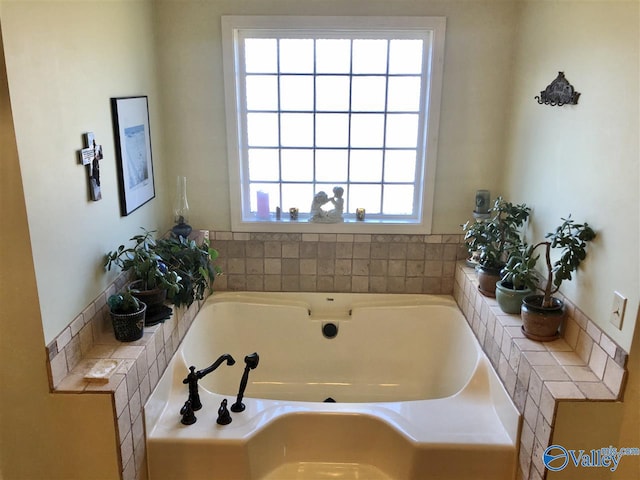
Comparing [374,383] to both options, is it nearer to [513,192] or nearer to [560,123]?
[513,192]

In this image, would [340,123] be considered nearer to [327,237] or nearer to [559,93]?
[327,237]

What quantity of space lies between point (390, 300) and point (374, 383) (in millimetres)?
498

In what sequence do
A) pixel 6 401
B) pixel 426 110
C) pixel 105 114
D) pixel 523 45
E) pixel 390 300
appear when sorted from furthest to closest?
1. pixel 390 300
2. pixel 426 110
3. pixel 523 45
4. pixel 105 114
5. pixel 6 401

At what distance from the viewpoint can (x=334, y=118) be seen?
3014 mm

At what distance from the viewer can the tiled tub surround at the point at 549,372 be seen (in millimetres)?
1716

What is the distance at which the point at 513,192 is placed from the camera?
278 centimetres

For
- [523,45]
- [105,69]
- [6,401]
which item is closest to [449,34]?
[523,45]

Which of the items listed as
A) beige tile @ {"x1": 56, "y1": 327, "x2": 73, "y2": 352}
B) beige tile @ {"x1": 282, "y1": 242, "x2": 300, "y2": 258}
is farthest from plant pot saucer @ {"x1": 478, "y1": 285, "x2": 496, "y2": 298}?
beige tile @ {"x1": 56, "y1": 327, "x2": 73, "y2": 352}

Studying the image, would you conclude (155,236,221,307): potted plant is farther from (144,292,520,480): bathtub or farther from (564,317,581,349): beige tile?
(564,317,581,349): beige tile

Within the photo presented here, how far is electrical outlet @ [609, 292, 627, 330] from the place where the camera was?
1693mm

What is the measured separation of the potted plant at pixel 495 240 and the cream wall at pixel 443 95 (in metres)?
0.39

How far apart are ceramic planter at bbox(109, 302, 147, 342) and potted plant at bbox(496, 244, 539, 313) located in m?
1.54

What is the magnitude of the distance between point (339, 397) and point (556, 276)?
1.48m

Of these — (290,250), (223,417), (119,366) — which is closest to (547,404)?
(223,417)
